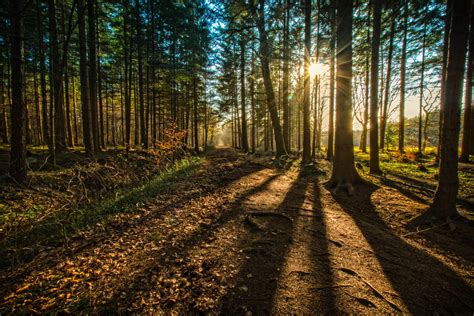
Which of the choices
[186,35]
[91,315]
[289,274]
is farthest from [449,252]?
[186,35]

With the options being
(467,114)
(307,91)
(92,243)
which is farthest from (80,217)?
(467,114)

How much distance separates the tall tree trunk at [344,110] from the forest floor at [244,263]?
1.75 metres

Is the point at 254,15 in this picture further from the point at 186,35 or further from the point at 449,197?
the point at 449,197

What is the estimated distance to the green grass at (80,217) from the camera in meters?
3.16

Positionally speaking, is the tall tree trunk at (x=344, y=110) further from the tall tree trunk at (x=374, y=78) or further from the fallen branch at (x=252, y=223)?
the fallen branch at (x=252, y=223)

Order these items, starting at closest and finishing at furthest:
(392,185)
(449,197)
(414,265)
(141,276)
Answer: (141,276) < (414,265) < (449,197) < (392,185)

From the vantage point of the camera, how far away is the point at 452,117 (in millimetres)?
3936

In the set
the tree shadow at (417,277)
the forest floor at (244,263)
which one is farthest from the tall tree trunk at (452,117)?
the tree shadow at (417,277)

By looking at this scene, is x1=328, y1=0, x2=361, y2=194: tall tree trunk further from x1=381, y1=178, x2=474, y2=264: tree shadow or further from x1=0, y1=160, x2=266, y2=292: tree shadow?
x1=0, y1=160, x2=266, y2=292: tree shadow

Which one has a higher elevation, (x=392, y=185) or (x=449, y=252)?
(x=392, y=185)

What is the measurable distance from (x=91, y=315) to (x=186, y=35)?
9.69 m

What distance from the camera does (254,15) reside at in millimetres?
9516

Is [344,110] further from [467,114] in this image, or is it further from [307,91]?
[467,114]

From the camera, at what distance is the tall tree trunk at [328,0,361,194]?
19.9 ft
